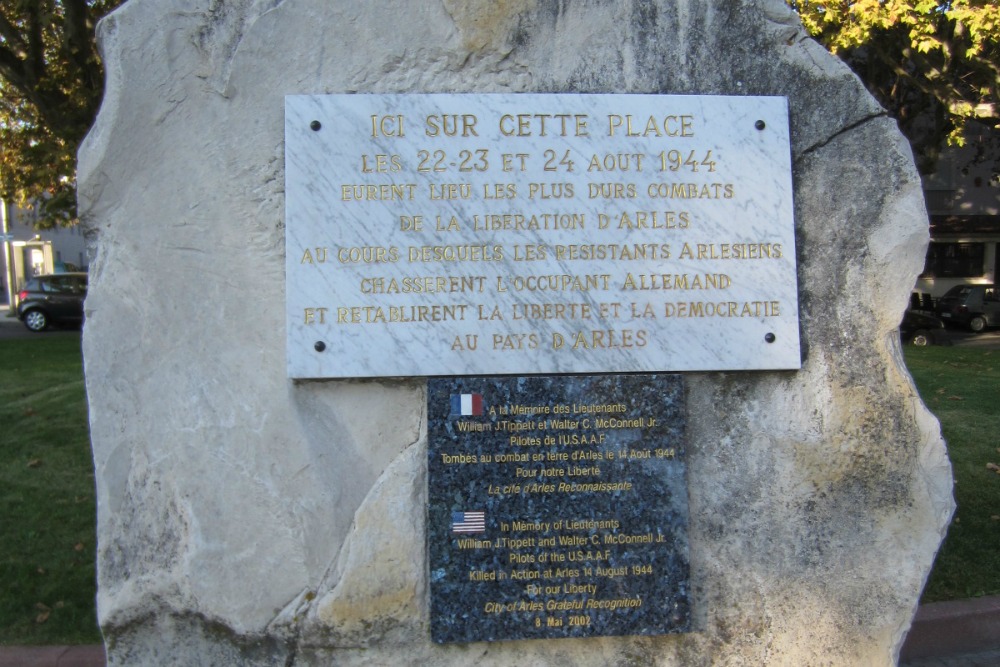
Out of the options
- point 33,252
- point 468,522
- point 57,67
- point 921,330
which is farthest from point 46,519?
point 33,252

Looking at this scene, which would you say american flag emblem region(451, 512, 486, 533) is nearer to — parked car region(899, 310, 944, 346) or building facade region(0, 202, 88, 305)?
parked car region(899, 310, 944, 346)

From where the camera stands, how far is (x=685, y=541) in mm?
2717

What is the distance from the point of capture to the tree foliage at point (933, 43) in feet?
28.6

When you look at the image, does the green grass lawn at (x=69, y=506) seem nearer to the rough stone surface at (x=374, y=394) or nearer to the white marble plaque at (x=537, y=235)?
the rough stone surface at (x=374, y=394)

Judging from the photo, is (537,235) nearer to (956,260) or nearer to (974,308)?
(974,308)

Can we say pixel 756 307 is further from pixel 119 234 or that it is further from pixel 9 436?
pixel 9 436

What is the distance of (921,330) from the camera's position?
1631 cm

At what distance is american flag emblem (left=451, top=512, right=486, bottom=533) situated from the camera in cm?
267

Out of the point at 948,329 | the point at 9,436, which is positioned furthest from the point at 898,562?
the point at 948,329

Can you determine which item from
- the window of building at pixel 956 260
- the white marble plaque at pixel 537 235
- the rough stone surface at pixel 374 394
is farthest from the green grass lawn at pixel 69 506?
the window of building at pixel 956 260

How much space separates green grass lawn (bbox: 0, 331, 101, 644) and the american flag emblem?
2039 mm

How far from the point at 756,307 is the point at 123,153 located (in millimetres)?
2293

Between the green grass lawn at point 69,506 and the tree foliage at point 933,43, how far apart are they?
4.03 meters

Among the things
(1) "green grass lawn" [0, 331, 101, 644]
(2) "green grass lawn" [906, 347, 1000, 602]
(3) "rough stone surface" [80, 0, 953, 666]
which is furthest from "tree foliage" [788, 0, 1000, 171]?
(1) "green grass lawn" [0, 331, 101, 644]
